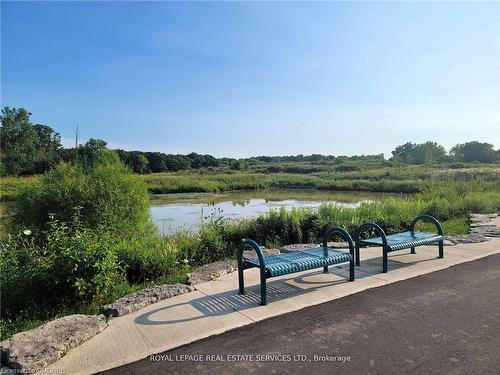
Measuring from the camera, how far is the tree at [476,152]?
88.5 m

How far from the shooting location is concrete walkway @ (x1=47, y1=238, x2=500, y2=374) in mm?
3447

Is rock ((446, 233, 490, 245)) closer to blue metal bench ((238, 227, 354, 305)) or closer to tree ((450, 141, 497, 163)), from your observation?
blue metal bench ((238, 227, 354, 305))

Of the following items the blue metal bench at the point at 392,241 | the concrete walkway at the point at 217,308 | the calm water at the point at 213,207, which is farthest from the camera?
the calm water at the point at 213,207

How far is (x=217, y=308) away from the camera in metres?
4.48

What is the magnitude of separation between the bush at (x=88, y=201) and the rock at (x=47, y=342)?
5.01 metres

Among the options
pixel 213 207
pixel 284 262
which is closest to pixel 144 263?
pixel 284 262

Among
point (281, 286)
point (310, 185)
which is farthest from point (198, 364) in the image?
point (310, 185)

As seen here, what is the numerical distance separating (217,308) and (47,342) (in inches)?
68.7

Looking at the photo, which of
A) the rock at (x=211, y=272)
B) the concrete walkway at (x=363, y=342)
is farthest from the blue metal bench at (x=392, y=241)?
the rock at (x=211, y=272)

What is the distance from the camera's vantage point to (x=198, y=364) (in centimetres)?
323

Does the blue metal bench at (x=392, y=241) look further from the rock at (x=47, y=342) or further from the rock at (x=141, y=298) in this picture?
the rock at (x=47, y=342)

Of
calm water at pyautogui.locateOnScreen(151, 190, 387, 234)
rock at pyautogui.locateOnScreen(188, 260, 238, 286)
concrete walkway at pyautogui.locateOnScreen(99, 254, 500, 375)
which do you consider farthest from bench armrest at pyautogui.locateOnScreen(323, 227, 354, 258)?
calm water at pyautogui.locateOnScreen(151, 190, 387, 234)

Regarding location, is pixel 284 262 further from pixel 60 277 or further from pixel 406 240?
pixel 60 277

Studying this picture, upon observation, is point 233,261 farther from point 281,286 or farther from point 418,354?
point 418,354
